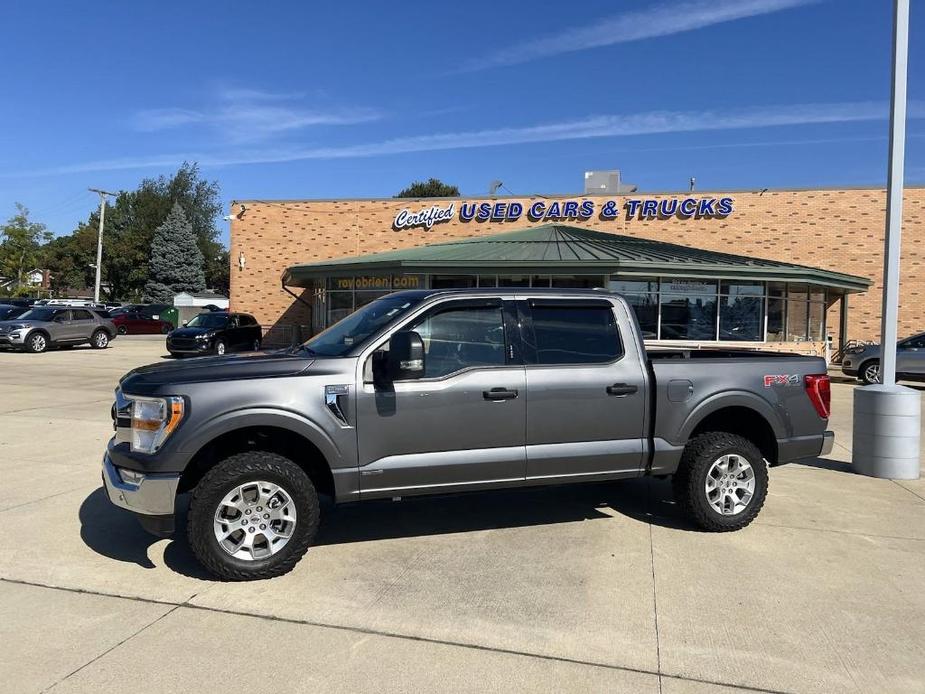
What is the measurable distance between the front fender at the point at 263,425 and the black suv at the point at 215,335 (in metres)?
19.3

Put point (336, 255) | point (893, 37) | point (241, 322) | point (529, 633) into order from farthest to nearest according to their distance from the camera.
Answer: point (336, 255), point (241, 322), point (893, 37), point (529, 633)

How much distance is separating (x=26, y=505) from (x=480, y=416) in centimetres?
405

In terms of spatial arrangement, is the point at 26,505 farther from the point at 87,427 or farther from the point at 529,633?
the point at 529,633

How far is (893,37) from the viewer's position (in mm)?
7547

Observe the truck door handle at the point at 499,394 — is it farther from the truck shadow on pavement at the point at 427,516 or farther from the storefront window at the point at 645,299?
the storefront window at the point at 645,299

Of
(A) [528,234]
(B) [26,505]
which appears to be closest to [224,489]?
(B) [26,505]

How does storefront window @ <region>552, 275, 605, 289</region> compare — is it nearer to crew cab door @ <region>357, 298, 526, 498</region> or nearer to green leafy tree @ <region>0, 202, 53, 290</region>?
crew cab door @ <region>357, 298, 526, 498</region>

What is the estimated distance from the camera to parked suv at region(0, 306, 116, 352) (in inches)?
899

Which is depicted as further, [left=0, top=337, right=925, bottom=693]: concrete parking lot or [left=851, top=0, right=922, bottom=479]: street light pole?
[left=851, top=0, right=922, bottom=479]: street light pole

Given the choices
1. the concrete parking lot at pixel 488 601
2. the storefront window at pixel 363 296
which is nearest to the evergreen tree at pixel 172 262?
the storefront window at pixel 363 296

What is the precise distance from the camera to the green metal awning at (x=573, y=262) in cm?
1878

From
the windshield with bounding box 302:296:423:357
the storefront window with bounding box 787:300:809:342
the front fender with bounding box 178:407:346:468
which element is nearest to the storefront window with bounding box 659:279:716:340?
the storefront window with bounding box 787:300:809:342

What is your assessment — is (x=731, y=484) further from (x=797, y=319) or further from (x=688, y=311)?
(x=797, y=319)

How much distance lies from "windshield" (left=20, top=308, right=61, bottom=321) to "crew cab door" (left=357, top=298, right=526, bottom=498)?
77.3 ft
